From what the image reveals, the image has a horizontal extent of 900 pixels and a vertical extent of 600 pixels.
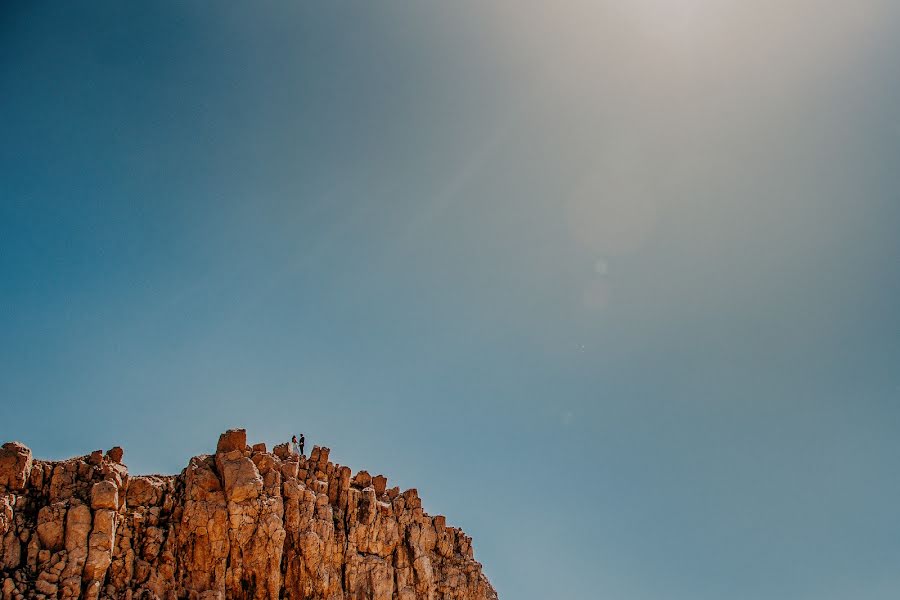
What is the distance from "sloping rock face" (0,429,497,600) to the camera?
64375 mm

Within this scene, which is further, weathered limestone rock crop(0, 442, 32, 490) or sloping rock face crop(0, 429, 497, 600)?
weathered limestone rock crop(0, 442, 32, 490)

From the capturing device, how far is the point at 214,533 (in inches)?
2827

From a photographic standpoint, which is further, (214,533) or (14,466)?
(214,533)

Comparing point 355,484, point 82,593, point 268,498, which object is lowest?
point 82,593

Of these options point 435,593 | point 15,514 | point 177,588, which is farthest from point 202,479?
point 435,593

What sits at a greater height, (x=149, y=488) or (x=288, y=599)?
(x=149, y=488)

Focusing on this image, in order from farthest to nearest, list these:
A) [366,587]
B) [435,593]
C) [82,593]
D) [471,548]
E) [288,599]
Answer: [471,548] < [435,593] < [366,587] < [288,599] < [82,593]

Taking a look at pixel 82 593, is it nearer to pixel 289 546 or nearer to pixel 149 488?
pixel 149 488

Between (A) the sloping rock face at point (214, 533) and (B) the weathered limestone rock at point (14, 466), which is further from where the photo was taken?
(B) the weathered limestone rock at point (14, 466)

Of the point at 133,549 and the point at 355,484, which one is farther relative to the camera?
the point at 355,484

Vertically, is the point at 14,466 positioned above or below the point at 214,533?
above

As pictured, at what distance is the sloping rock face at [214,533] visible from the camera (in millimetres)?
64375

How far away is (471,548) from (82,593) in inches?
1911

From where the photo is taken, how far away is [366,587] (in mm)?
Result: 79875
